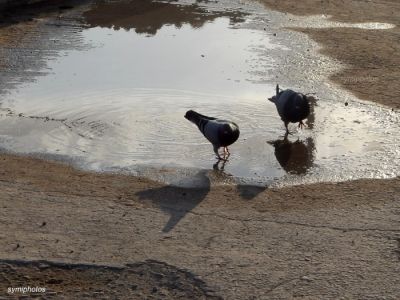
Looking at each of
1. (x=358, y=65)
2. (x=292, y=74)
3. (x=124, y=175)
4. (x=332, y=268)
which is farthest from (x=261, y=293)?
(x=358, y=65)

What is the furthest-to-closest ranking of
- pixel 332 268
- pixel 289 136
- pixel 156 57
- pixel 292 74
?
pixel 156 57 → pixel 292 74 → pixel 289 136 → pixel 332 268

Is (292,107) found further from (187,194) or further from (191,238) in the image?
(191,238)

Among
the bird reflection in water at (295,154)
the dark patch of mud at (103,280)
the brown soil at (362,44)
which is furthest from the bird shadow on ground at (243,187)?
the brown soil at (362,44)

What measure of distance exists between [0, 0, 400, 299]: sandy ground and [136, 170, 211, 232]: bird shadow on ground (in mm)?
12

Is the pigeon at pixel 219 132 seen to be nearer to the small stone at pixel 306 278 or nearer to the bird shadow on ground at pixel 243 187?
the bird shadow on ground at pixel 243 187

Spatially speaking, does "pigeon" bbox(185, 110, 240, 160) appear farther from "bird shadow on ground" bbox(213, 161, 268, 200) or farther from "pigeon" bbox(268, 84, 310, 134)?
"pigeon" bbox(268, 84, 310, 134)

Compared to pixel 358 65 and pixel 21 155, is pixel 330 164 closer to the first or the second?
pixel 21 155

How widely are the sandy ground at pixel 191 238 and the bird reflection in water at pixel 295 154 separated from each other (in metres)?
0.71

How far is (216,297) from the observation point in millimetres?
5555

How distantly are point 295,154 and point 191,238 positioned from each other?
2.98 meters

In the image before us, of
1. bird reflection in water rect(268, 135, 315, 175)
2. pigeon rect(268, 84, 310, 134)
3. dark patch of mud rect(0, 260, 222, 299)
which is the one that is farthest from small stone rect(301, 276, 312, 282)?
pigeon rect(268, 84, 310, 134)

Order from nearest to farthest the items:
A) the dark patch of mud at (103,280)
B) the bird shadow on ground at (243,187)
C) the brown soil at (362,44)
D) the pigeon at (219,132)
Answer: the dark patch of mud at (103,280) → the bird shadow on ground at (243,187) → the pigeon at (219,132) → the brown soil at (362,44)

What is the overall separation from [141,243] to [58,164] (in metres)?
2.58

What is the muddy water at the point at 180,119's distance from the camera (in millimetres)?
8617
